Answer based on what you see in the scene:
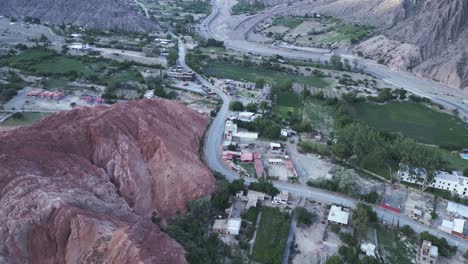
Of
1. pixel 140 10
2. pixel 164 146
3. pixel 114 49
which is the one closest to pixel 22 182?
pixel 164 146

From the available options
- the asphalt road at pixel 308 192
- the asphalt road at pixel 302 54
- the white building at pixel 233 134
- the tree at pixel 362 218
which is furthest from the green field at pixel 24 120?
the asphalt road at pixel 302 54

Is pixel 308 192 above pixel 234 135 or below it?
below

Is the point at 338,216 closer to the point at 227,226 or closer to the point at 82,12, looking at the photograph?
the point at 227,226

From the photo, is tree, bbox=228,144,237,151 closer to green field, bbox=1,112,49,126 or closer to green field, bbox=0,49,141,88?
green field, bbox=1,112,49,126

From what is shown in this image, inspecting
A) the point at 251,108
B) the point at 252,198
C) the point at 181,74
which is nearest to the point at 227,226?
the point at 252,198

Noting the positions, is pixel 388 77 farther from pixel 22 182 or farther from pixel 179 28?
pixel 22 182

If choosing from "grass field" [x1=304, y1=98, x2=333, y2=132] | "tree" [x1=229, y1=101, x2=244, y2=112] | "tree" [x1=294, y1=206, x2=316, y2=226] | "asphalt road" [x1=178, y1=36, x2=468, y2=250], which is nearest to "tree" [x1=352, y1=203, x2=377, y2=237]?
"asphalt road" [x1=178, y1=36, x2=468, y2=250]
